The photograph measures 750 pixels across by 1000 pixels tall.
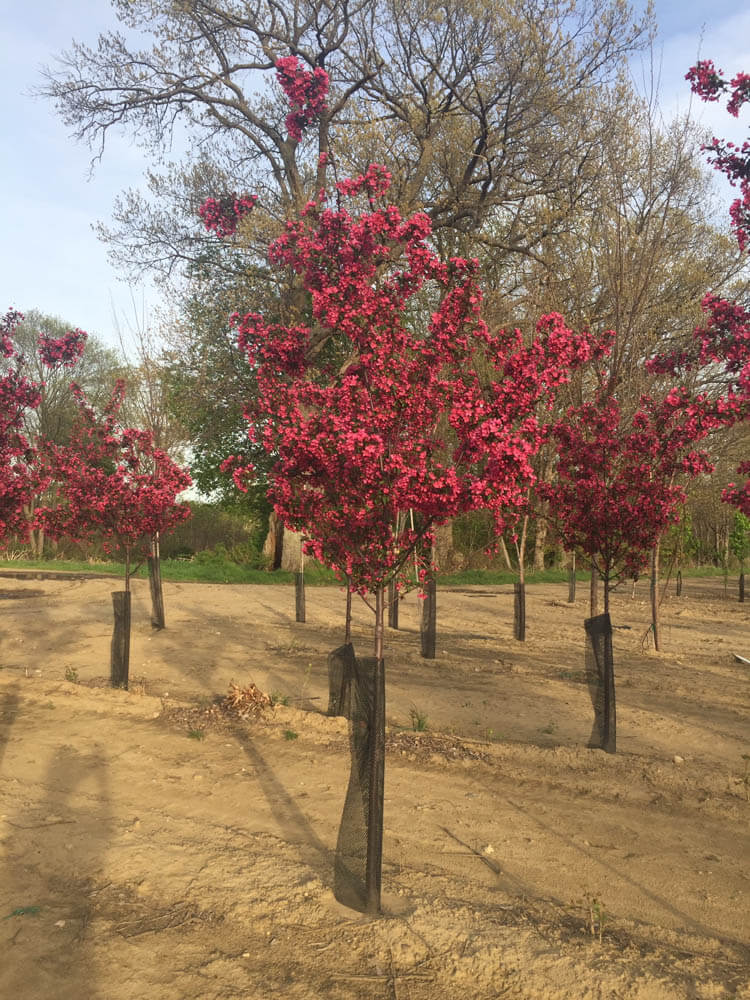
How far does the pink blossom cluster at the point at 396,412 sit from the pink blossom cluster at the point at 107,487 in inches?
205

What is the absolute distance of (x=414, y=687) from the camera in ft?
32.2

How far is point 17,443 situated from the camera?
10.4m

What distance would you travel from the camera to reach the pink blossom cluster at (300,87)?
52.7 ft

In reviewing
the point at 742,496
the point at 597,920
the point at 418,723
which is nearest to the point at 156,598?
the point at 418,723

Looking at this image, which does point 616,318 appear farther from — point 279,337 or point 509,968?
point 509,968

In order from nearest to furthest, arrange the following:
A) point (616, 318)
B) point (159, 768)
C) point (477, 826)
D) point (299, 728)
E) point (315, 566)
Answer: point (477, 826)
point (159, 768)
point (299, 728)
point (616, 318)
point (315, 566)

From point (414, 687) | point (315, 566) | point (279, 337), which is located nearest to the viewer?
point (279, 337)

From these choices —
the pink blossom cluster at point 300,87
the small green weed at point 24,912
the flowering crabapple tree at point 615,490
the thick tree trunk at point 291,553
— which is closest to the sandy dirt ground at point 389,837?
the small green weed at point 24,912

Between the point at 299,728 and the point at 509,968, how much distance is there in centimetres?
445

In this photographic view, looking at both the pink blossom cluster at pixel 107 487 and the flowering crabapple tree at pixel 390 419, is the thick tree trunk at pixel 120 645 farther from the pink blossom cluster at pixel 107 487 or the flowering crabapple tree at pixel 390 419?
the flowering crabapple tree at pixel 390 419

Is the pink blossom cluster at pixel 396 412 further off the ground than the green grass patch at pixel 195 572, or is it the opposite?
the pink blossom cluster at pixel 396 412

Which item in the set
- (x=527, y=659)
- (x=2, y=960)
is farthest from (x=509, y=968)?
(x=527, y=659)

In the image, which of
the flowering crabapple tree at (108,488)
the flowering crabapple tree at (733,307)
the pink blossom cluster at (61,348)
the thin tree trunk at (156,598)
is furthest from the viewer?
the thin tree trunk at (156,598)

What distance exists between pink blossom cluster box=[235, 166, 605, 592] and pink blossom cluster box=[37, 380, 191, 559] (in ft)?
17.1
